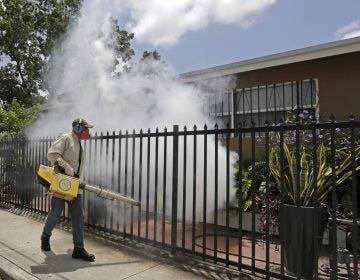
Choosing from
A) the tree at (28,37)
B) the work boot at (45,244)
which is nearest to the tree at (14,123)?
the work boot at (45,244)

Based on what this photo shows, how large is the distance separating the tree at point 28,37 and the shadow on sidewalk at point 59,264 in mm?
24628

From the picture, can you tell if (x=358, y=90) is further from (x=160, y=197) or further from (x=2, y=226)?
(x=2, y=226)

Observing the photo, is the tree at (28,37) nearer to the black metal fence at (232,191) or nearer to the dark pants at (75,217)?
the black metal fence at (232,191)

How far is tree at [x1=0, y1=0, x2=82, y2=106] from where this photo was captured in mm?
26188

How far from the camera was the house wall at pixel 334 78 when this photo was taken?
23.5 ft

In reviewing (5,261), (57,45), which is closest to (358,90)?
(5,261)

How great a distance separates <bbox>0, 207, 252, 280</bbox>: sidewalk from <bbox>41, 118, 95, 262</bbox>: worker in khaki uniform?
0.24m

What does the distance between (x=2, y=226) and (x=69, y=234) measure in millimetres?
1585

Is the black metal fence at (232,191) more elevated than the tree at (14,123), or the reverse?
the tree at (14,123)

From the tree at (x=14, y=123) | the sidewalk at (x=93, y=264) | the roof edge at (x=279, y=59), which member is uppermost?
the roof edge at (x=279, y=59)

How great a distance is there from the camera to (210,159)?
7.18 metres

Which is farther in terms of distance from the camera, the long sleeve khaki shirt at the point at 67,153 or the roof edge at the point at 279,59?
the roof edge at the point at 279,59

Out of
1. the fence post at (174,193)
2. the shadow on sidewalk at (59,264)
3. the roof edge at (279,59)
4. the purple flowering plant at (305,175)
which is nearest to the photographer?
the shadow on sidewalk at (59,264)

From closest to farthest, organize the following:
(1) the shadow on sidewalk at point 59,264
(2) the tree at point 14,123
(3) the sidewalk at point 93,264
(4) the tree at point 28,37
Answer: (3) the sidewalk at point 93,264 < (1) the shadow on sidewalk at point 59,264 < (2) the tree at point 14,123 < (4) the tree at point 28,37
